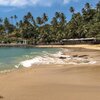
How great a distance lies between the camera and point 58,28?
13500 centimetres

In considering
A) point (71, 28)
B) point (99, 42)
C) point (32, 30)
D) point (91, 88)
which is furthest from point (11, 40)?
point (91, 88)

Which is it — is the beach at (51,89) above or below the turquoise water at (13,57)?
above

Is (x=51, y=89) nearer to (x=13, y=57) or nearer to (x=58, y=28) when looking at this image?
(x=13, y=57)

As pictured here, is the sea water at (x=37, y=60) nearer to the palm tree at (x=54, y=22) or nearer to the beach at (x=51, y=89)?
the beach at (x=51, y=89)

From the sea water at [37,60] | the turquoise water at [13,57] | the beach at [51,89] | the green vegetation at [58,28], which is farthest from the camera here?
the green vegetation at [58,28]

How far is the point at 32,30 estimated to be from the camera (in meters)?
138

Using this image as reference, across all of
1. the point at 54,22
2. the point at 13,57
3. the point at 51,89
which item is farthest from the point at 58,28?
the point at 51,89

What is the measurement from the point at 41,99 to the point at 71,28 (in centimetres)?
11208

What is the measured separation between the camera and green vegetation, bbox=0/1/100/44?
120925 mm

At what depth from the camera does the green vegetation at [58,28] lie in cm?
12093

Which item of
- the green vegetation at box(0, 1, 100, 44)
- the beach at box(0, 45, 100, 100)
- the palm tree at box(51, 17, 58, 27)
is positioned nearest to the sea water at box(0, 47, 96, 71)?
the beach at box(0, 45, 100, 100)

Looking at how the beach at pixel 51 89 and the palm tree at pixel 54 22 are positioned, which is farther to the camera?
the palm tree at pixel 54 22

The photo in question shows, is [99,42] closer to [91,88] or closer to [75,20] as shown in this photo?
[75,20]

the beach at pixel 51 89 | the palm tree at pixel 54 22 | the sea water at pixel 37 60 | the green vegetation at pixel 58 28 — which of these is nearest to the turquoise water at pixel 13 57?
the sea water at pixel 37 60
